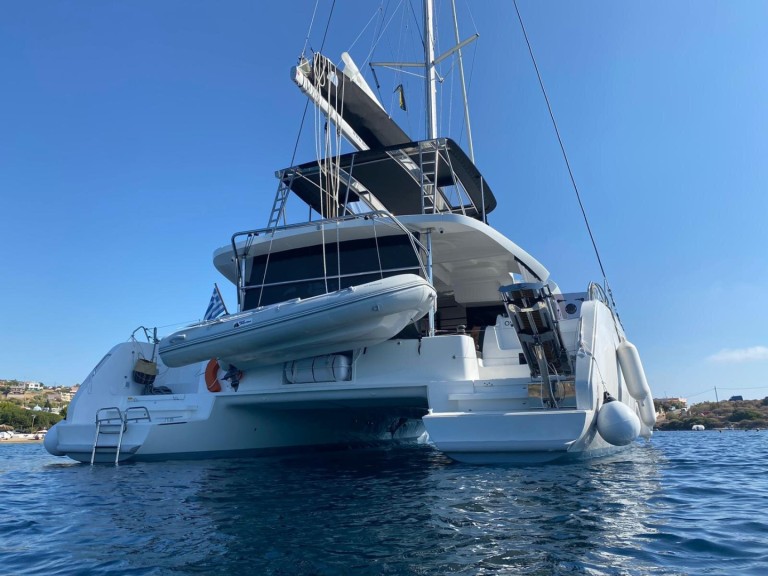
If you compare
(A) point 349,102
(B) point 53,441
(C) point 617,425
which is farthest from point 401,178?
(B) point 53,441

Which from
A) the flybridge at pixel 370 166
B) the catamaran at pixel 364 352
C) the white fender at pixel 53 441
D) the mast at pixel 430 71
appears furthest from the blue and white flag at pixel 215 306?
the mast at pixel 430 71

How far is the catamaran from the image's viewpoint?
19.8 feet

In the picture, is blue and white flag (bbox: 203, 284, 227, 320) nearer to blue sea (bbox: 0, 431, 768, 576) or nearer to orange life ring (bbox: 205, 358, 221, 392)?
orange life ring (bbox: 205, 358, 221, 392)

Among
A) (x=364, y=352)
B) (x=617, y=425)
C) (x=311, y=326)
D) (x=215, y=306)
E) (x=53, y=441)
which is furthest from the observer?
(x=215, y=306)

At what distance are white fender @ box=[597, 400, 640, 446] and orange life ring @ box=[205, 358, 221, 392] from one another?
17.9 feet

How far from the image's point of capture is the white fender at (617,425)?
5.59 metres

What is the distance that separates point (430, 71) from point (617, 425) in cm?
1032

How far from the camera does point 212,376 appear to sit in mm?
8297

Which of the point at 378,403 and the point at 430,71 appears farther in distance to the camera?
the point at 430,71

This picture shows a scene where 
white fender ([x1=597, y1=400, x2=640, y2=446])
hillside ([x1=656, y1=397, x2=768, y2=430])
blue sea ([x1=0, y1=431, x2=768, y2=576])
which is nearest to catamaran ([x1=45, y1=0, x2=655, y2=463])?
white fender ([x1=597, y1=400, x2=640, y2=446])

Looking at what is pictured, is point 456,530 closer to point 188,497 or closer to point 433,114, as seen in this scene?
point 188,497

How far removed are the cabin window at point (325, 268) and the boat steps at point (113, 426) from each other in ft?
7.43

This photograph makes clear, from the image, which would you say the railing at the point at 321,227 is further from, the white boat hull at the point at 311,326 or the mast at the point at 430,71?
the mast at the point at 430,71

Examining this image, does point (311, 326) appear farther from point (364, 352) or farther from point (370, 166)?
point (370, 166)
